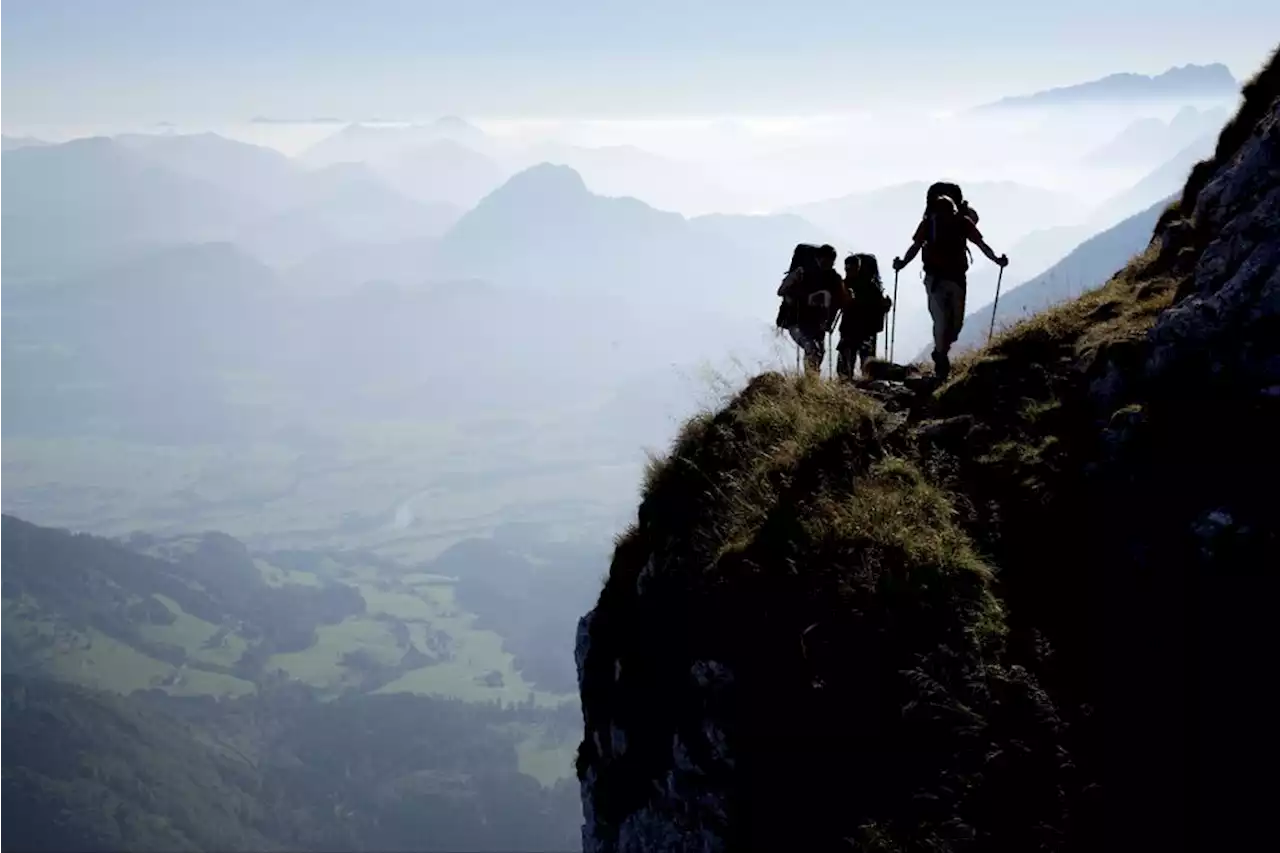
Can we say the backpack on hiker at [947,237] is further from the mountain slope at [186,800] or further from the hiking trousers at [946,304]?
the mountain slope at [186,800]

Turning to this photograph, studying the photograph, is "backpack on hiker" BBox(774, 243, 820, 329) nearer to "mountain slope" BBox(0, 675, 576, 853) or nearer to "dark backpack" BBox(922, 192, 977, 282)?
"dark backpack" BBox(922, 192, 977, 282)

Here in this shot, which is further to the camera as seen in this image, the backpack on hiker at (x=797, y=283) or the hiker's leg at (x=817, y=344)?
the backpack on hiker at (x=797, y=283)

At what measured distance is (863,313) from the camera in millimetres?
18172

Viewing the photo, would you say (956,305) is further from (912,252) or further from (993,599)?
(993,599)

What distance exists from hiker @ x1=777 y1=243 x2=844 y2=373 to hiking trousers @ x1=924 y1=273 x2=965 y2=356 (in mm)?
2571

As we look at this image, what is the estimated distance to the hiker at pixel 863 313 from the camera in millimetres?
18141

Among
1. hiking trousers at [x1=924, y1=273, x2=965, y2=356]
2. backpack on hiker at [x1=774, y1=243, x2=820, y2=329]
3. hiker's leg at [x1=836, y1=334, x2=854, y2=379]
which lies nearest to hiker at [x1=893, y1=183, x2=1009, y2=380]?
hiking trousers at [x1=924, y1=273, x2=965, y2=356]

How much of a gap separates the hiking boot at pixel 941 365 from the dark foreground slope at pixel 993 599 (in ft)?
3.94

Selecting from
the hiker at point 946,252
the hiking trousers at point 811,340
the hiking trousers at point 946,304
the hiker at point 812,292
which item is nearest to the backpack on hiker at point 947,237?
the hiker at point 946,252

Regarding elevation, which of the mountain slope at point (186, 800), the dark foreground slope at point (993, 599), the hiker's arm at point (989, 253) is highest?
the hiker's arm at point (989, 253)

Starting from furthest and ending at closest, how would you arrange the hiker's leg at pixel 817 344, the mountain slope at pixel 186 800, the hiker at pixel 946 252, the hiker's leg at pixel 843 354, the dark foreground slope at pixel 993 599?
the mountain slope at pixel 186 800
the hiker's leg at pixel 843 354
the hiker's leg at pixel 817 344
the hiker at pixel 946 252
the dark foreground slope at pixel 993 599

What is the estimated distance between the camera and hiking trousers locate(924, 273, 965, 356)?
15.2 metres

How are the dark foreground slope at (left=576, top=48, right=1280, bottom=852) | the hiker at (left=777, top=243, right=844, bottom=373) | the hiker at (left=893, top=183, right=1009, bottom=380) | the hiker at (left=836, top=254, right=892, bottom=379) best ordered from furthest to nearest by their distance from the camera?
the hiker at (left=836, top=254, right=892, bottom=379) < the hiker at (left=777, top=243, right=844, bottom=373) < the hiker at (left=893, top=183, right=1009, bottom=380) < the dark foreground slope at (left=576, top=48, right=1280, bottom=852)

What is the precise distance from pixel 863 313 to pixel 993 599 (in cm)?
1011
